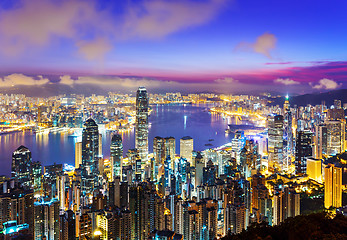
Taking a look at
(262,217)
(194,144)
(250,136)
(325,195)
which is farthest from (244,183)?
(250,136)

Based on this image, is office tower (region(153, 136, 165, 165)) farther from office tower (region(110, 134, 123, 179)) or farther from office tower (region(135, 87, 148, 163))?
office tower (region(110, 134, 123, 179))

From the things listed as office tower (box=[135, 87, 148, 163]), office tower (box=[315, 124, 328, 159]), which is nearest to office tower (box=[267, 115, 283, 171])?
office tower (box=[315, 124, 328, 159])

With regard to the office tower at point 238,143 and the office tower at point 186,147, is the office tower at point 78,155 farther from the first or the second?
the office tower at point 238,143

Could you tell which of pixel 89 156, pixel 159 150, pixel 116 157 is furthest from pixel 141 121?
pixel 89 156

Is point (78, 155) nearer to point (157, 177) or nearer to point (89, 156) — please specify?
point (89, 156)

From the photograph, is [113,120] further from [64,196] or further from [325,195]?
[325,195]

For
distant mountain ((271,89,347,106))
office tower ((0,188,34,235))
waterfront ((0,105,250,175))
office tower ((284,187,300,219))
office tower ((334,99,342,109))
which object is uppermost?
distant mountain ((271,89,347,106))

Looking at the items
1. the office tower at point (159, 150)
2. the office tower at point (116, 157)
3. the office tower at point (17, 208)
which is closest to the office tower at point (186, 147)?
the office tower at point (159, 150)
